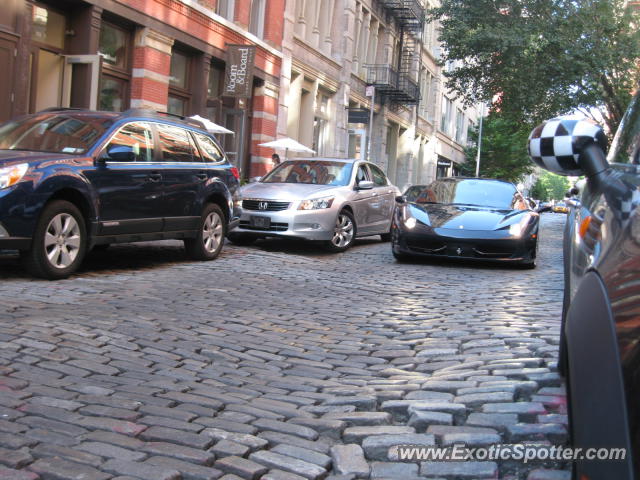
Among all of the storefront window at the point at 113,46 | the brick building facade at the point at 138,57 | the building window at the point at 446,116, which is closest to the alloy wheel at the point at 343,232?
the brick building facade at the point at 138,57

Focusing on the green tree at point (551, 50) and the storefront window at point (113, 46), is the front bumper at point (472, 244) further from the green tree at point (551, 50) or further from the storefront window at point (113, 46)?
the green tree at point (551, 50)

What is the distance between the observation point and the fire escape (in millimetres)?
35750

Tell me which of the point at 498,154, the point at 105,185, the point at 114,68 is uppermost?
the point at 498,154

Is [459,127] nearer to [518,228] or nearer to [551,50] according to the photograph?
[551,50]

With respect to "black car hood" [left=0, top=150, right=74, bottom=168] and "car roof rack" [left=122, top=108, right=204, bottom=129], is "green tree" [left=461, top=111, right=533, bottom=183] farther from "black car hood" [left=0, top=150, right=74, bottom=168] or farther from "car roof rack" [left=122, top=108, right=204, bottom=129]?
"black car hood" [left=0, top=150, right=74, bottom=168]

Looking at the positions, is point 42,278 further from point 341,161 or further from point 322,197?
point 341,161

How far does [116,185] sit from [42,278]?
136cm

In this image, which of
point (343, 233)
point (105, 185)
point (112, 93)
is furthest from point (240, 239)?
point (112, 93)

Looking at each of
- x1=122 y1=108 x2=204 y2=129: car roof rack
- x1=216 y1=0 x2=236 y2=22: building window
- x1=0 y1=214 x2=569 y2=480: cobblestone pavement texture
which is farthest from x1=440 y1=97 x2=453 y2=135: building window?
x1=0 y1=214 x2=569 y2=480: cobblestone pavement texture

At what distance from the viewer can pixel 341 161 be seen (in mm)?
13539

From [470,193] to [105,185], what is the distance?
21.0 ft

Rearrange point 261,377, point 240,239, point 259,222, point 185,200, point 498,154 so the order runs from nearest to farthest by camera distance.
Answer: point 261,377, point 185,200, point 259,222, point 240,239, point 498,154

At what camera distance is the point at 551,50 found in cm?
2539

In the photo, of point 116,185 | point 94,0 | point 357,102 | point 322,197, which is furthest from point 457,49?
point 116,185
